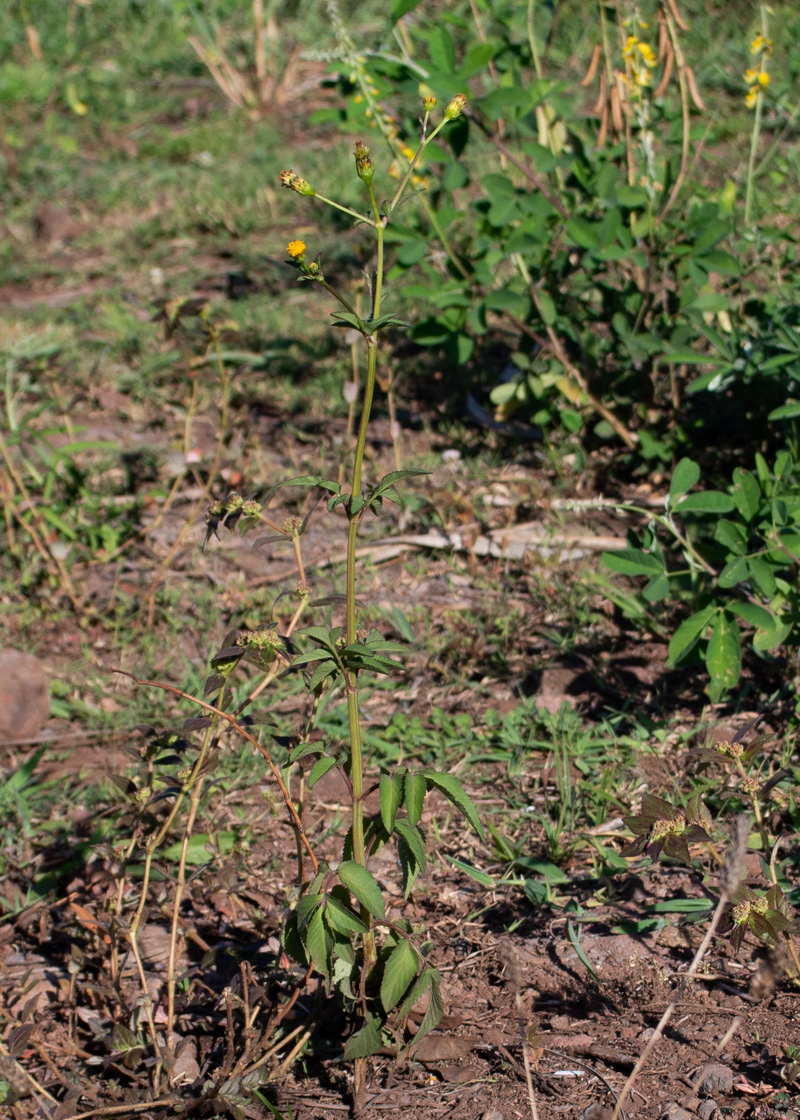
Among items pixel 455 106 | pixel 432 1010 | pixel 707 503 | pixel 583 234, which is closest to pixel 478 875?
pixel 432 1010

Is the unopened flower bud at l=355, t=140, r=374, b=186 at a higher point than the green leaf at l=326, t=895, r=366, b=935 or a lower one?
higher

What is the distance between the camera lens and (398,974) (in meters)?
1.54

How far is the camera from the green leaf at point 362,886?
4.83 feet

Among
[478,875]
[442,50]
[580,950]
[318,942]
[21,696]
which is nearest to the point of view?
[318,942]

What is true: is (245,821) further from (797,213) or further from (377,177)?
(377,177)

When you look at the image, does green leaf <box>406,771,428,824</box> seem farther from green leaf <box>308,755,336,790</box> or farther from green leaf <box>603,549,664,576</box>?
green leaf <box>603,549,664,576</box>

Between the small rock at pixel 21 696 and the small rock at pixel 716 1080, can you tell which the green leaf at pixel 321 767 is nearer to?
the small rock at pixel 716 1080

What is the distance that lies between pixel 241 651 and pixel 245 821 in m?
0.98

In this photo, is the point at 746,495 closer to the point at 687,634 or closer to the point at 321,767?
the point at 687,634

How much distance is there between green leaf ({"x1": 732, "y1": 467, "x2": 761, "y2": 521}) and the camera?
2.35 meters

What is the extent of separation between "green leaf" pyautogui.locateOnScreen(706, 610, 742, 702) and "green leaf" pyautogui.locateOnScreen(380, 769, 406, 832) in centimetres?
99

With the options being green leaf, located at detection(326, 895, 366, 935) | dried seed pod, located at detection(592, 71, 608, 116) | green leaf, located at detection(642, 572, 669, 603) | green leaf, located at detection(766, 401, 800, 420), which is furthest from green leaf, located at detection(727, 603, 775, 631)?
dried seed pod, located at detection(592, 71, 608, 116)

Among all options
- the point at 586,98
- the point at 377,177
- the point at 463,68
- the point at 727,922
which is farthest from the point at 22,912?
the point at 586,98

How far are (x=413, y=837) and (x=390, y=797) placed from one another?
0.08 metres
